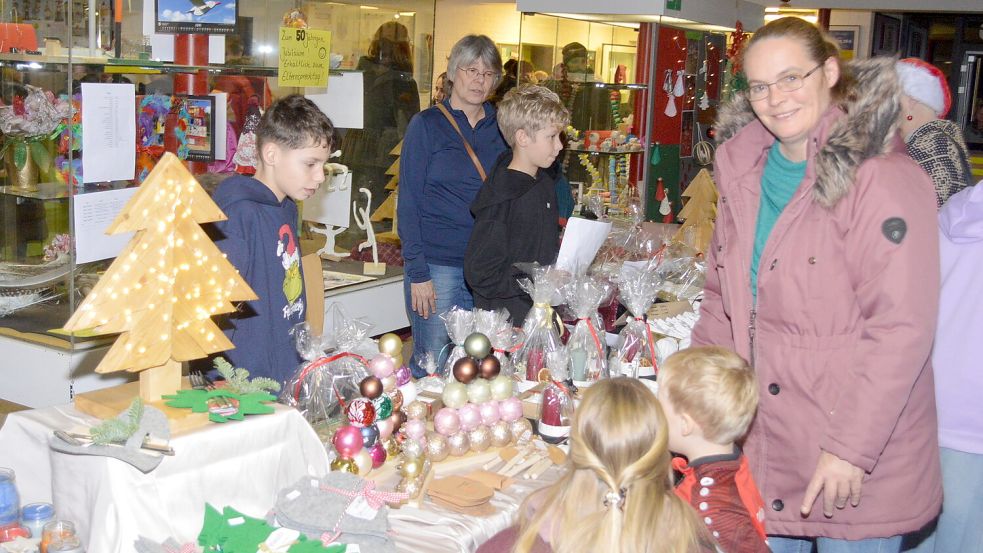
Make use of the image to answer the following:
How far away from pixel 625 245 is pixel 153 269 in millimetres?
3107

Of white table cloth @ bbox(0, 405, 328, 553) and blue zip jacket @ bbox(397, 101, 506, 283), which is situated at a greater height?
blue zip jacket @ bbox(397, 101, 506, 283)

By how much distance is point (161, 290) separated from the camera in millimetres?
2039

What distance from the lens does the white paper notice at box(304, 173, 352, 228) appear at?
17.7ft

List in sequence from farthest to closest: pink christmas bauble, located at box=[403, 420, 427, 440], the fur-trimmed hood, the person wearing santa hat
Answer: the person wearing santa hat → pink christmas bauble, located at box=[403, 420, 427, 440] → the fur-trimmed hood

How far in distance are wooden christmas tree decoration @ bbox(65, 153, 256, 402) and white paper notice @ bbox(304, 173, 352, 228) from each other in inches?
128

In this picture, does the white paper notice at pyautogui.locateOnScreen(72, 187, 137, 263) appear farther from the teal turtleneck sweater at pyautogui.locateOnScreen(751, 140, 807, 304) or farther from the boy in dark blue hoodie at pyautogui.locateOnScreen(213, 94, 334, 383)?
the teal turtleneck sweater at pyautogui.locateOnScreen(751, 140, 807, 304)

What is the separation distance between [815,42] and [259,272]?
162cm

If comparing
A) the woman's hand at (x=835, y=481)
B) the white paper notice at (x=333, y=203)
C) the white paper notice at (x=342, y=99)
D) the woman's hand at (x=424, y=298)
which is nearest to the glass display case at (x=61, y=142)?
the white paper notice at (x=342, y=99)

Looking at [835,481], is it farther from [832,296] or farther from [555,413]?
[555,413]

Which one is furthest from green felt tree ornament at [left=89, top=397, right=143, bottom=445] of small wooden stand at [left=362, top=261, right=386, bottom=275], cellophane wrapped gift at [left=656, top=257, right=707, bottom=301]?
small wooden stand at [left=362, top=261, right=386, bottom=275]

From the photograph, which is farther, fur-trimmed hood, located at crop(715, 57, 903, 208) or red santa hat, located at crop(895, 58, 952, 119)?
red santa hat, located at crop(895, 58, 952, 119)

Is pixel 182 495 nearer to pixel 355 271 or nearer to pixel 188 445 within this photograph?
pixel 188 445

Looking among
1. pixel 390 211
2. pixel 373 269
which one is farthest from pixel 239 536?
pixel 390 211

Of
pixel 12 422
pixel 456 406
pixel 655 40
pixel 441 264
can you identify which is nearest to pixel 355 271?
pixel 441 264
